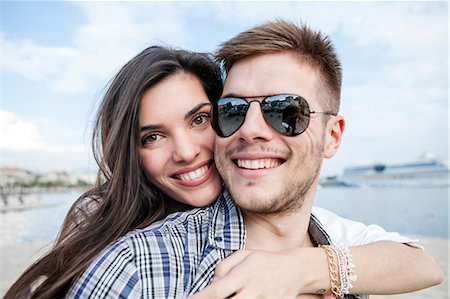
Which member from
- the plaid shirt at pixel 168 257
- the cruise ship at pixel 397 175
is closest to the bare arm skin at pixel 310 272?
the plaid shirt at pixel 168 257

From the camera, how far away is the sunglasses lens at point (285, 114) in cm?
193

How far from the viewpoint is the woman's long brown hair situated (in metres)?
1.93

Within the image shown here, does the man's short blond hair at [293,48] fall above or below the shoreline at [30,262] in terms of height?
above

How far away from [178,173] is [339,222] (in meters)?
1.08

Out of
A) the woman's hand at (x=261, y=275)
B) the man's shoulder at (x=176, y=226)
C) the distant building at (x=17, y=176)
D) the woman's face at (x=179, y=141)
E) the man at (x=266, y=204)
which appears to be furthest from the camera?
the distant building at (x=17, y=176)

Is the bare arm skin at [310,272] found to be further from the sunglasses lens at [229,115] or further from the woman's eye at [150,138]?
the woman's eye at [150,138]

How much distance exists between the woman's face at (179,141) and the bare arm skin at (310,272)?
711 millimetres

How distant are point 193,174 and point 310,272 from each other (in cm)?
92

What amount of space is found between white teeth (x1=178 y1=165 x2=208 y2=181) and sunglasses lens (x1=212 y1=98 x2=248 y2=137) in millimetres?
422

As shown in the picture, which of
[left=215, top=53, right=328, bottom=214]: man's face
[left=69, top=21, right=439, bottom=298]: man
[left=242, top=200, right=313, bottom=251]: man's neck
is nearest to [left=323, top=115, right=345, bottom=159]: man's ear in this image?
[left=69, top=21, right=439, bottom=298]: man

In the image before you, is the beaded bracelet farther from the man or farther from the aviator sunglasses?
the aviator sunglasses

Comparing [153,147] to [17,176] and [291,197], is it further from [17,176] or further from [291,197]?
[17,176]

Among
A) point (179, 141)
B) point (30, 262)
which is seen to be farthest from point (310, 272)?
point (30, 262)

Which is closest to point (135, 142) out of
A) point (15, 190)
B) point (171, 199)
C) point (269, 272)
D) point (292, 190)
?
point (171, 199)
